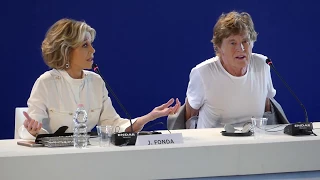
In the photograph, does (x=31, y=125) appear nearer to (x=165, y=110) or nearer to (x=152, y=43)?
(x=165, y=110)

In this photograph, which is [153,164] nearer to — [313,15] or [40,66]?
[40,66]

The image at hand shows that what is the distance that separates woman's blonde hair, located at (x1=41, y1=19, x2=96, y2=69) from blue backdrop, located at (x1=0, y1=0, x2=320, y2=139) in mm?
1280

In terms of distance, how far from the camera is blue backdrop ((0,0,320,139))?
166 inches

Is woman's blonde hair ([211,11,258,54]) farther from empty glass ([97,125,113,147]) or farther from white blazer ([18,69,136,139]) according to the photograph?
empty glass ([97,125,113,147])

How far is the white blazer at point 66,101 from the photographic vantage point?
286cm

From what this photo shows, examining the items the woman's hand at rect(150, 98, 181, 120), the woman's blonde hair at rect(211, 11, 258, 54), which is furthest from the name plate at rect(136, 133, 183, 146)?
the woman's blonde hair at rect(211, 11, 258, 54)

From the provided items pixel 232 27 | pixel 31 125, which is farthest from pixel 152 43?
pixel 31 125

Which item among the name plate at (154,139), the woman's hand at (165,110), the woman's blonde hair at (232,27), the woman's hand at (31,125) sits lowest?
the name plate at (154,139)

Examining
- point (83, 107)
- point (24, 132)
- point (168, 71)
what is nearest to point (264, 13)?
point (168, 71)

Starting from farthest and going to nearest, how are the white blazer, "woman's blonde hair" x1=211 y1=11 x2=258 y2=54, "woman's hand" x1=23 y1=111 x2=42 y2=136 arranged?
"woman's blonde hair" x1=211 y1=11 x2=258 y2=54
the white blazer
"woman's hand" x1=23 y1=111 x2=42 y2=136

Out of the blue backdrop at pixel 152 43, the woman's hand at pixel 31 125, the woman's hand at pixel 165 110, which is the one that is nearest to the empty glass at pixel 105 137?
the woman's hand at pixel 31 125

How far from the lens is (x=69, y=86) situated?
2.95 m

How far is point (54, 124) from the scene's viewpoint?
2.88 m

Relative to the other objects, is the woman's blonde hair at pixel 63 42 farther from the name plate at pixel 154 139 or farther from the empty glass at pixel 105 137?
the name plate at pixel 154 139
